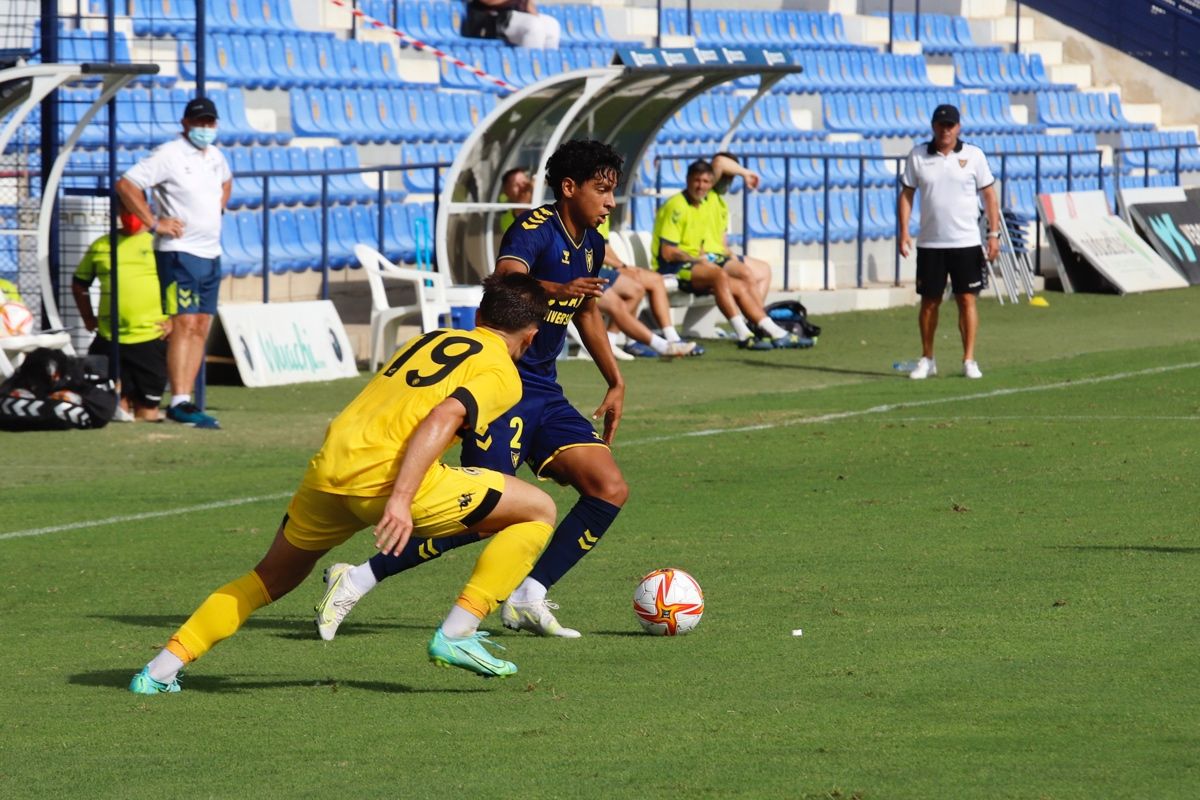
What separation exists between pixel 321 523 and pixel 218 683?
70 cm

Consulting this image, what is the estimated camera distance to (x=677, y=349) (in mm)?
19078

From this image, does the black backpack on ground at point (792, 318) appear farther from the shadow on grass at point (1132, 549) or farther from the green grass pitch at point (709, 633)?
the shadow on grass at point (1132, 549)

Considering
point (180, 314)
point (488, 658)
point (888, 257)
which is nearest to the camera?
point (488, 658)

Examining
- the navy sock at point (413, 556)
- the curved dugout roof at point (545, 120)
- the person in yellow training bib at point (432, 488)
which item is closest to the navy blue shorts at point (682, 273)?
the curved dugout roof at point (545, 120)

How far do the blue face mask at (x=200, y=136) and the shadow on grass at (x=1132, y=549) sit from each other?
7492mm

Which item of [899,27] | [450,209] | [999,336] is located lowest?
[999,336]

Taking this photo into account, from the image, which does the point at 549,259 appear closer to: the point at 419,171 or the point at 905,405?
the point at 905,405

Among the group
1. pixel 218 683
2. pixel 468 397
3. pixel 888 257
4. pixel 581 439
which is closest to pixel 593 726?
pixel 468 397

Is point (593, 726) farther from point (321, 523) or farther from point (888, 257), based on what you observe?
point (888, 257)

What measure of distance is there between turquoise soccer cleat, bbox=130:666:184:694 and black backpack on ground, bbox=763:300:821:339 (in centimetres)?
1432

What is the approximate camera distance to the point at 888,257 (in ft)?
88.7

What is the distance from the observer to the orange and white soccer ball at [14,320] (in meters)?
14.5

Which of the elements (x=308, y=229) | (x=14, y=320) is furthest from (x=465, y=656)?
(x=308, y=229)

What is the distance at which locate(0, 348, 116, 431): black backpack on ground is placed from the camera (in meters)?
13.7
